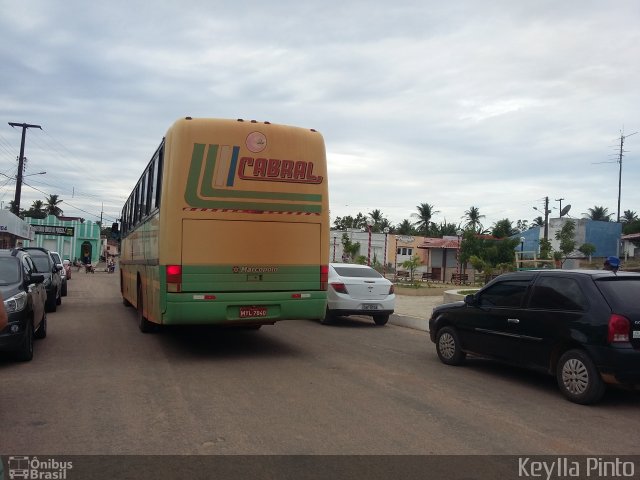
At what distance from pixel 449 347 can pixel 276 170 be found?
3.92m

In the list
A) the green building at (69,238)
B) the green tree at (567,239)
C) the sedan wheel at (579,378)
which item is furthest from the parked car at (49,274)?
the green building at (69,238)

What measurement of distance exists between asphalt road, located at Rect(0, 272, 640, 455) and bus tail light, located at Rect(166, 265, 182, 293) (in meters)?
1.15

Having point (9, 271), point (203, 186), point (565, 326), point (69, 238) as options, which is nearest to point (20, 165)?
point (69, 238)

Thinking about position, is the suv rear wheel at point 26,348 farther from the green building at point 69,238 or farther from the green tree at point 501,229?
the green building at point 69,238

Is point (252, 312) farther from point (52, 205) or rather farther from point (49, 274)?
point (52, 205)

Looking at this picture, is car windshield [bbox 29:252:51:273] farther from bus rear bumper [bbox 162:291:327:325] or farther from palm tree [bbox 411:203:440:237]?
palm tree [bbox 411:203:440:237]

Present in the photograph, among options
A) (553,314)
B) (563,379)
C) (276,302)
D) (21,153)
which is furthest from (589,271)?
(21,153)

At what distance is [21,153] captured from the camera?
138ft

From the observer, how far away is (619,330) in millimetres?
6484

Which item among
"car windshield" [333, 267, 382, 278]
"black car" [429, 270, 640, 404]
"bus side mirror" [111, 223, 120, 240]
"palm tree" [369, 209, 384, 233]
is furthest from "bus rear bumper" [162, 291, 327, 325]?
"palm tree" [369, 209, 384, 233]

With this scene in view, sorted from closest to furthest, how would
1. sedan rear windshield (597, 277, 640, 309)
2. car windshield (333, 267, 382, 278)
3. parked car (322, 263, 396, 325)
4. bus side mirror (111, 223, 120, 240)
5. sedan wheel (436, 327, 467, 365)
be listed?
sedan rear windshield (597, 277, 640, 309) → sedan wheel (436, 327, 467, 365) → parked car (322, 263, 396, 325) → car windshield (333, 267, 382, 278) → bus side mirror (111, 223, 120, 240)

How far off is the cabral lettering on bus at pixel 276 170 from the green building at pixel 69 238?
53507mm

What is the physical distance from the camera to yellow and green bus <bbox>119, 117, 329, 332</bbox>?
8.80 meters
